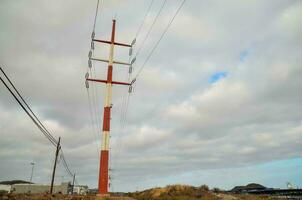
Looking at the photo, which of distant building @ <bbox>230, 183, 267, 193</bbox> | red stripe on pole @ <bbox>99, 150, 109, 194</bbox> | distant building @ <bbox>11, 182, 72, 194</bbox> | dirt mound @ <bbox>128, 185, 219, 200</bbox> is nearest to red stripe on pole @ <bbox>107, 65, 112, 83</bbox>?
red stripe on pole @ <bbox>99, 150, 109, 194</bbox>

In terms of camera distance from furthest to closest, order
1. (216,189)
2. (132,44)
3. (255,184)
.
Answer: (255,184) → (216,189) → (132,44)

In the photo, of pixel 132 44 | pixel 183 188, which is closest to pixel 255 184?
pixel 183 188

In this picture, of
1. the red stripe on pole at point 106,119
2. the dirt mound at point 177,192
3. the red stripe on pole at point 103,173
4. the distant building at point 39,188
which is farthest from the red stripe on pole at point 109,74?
the distant building at point 39,188

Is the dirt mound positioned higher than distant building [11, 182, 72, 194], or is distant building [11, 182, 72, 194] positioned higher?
distant building [11, 182, 72, 194]

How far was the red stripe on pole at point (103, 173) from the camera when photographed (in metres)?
33.8

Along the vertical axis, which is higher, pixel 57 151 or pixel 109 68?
pixel 109 68

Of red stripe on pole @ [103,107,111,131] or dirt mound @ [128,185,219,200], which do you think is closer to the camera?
red stripe on pole @ [103,107,111,131]

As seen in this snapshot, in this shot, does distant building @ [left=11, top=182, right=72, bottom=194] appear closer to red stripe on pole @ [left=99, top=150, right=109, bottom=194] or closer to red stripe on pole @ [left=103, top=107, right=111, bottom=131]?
red stripe on pole @ [left=99, top=150, right=109, bottom=194]

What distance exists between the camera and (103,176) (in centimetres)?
3391

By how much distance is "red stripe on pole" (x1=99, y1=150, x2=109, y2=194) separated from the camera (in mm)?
A: 33812

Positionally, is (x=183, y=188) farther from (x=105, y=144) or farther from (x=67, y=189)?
(x=67, y=189)

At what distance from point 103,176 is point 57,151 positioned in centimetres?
1680

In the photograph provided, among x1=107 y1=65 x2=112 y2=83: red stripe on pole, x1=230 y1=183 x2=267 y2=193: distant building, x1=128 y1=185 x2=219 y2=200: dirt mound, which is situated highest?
x1=107 y1=65 x2=112 y2=83: red stripe on pole

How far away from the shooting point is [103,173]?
33844 mm
